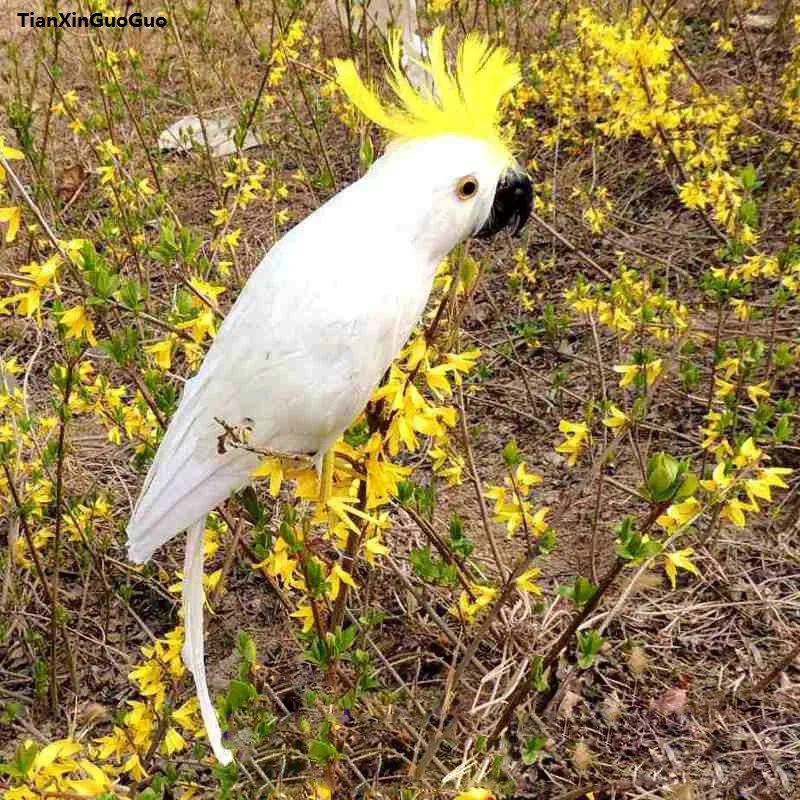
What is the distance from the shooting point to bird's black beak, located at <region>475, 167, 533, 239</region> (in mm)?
1553

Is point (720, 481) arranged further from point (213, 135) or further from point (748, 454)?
point (213, 135)

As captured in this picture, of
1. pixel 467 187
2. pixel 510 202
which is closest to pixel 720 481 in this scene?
pixel 510 202

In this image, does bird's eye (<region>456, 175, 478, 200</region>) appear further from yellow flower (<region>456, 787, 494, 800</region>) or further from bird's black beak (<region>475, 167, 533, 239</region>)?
yellow flower (<region>456, 787, 494, 800</region>)

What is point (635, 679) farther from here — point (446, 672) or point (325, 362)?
point (325, 362)

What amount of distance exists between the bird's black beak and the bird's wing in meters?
0.23

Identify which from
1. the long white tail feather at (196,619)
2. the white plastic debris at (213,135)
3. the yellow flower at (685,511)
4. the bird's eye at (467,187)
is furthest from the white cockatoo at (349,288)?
the white plastic debris at (213,135)

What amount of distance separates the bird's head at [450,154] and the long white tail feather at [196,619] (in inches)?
32.7

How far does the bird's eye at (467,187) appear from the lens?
142cm

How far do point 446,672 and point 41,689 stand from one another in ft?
4.47

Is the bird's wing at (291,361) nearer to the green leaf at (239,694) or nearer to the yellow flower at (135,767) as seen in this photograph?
the green leaf at (239,694)

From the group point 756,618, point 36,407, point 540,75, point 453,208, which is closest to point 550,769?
point 756,618

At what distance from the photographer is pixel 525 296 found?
4.03 m

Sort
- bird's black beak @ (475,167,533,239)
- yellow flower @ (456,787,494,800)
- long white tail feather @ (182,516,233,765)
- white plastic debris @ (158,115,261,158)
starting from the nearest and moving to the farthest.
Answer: yellow flower @ (456,787,494,800) < bird's black beak @ (475,167,533,239) < long white tail feather @ (182,516,233,765) < white plastic debris @ (158,115,261,158)

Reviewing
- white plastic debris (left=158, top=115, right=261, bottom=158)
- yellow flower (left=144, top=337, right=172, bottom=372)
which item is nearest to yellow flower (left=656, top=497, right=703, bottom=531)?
yellow flower (left=144, top=337, right=172, bottom=372)
